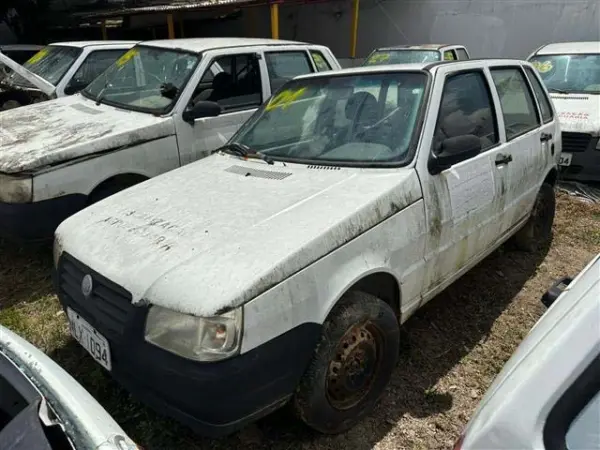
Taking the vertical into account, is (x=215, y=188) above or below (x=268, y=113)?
below

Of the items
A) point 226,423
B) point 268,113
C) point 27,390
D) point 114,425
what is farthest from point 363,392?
point 268,113

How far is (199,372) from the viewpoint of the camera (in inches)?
74.2

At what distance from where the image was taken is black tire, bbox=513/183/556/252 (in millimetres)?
4387

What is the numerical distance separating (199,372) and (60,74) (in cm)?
606

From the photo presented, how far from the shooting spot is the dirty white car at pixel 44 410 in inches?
51.9

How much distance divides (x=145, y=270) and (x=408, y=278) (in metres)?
1.38

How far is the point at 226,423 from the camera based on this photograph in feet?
6.41

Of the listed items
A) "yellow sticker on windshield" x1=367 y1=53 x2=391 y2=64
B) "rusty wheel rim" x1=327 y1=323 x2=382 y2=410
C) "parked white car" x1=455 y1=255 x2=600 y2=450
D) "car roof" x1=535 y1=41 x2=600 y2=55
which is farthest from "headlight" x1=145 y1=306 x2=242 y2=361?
"yellow sticker on windshield" x1=367 y1=53 x2=391 y2=64

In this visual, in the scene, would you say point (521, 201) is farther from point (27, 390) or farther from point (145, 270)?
point (27, 390)

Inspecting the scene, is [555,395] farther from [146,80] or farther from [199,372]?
[146,80]

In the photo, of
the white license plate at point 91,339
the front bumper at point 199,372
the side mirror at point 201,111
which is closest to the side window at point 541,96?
the side mirror at point 201,111

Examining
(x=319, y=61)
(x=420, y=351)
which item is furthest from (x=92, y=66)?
(x=420, y=351)

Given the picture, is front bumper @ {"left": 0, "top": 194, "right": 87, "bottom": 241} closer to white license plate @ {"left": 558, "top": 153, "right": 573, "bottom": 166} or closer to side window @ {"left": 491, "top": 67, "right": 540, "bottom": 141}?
side window @ {"left": 491, "top": 67, "right": 540, "bottom": 141}

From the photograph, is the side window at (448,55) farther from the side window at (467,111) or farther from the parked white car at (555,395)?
the parked white car at (555,395)
